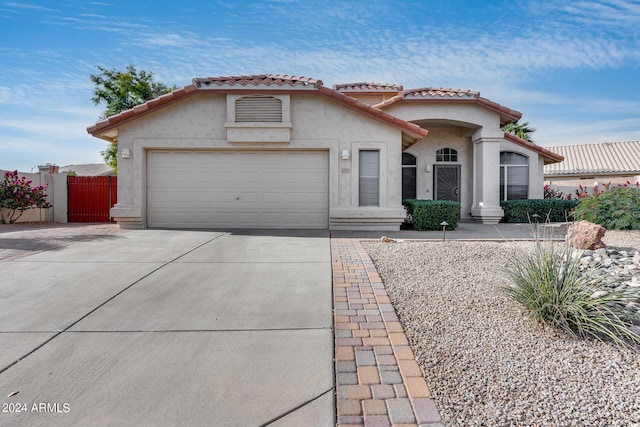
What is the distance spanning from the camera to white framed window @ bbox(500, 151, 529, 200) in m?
14.3

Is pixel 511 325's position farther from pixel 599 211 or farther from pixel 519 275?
pixel 599 211

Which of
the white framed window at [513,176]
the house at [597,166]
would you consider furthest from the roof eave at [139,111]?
the house at [597,166]

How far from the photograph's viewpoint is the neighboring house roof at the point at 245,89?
9977 mm

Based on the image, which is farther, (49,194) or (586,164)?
(586,164)

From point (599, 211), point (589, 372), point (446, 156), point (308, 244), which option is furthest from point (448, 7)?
point (589, 372)

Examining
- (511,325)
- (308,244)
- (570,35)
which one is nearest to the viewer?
(511,325)

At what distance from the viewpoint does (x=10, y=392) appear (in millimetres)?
2371

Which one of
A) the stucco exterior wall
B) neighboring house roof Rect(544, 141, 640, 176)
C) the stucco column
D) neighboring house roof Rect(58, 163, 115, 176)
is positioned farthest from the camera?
neighboring house roof Rect(58, 163, 115, 176)

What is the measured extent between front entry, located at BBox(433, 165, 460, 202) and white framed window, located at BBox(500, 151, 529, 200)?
182 cm

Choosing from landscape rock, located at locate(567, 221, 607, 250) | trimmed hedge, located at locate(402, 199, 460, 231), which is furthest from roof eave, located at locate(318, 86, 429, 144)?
landscape rock, located at locate(567, 221, 607, 250)

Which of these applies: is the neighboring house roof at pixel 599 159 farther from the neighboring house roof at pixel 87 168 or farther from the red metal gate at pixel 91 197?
the neighboring house roof at pixel 87 168

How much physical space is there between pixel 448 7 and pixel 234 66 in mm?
7944

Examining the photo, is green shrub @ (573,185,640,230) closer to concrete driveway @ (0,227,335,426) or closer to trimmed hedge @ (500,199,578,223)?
trimmed hedge @ (500,199,578,223)

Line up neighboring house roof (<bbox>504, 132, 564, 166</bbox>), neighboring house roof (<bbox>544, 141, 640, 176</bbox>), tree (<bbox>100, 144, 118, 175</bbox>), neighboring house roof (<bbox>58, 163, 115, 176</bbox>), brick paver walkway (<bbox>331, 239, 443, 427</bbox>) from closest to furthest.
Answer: brick paver walkway (<bbox>331, 239, 443, 427</bbox>), neighboring house roof (<bbox>504, 132, 564, 166</bbox>), tree (<bbox>100, 144, 118, 175</bbox>), neighboring house roof (<bbox>544, 141, 640, 176</bbox>), neighboring house roof (<bbox>58, 163, 115, 176</bbox>)
